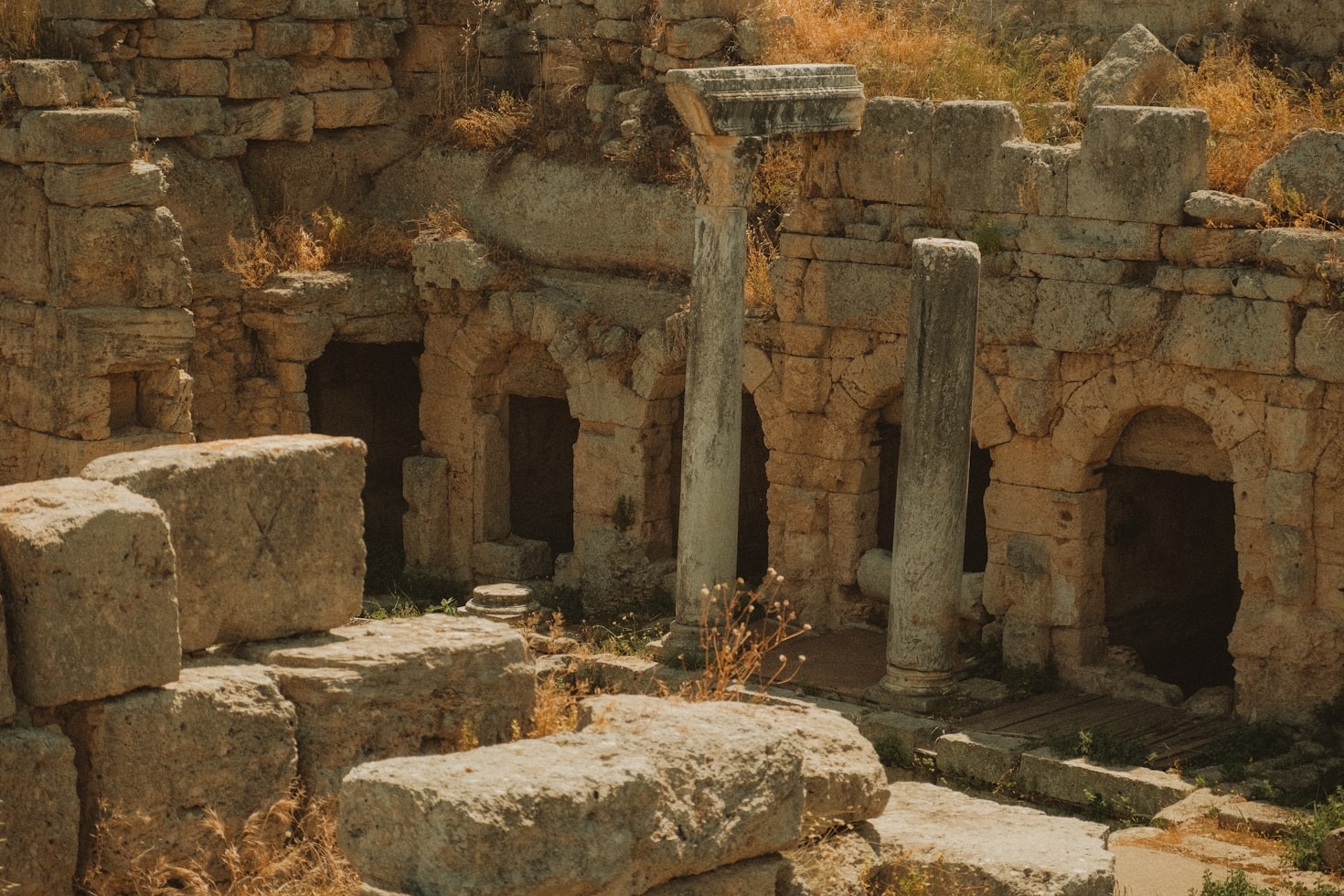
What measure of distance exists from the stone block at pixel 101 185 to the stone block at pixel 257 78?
196 cm

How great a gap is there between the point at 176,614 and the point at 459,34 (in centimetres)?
1176

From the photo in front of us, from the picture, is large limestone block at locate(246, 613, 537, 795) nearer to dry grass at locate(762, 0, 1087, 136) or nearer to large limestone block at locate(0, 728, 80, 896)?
large limestone block at locate(0, 728, 80, 896)

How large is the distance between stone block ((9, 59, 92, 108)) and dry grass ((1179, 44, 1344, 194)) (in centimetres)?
769

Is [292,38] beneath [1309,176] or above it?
above

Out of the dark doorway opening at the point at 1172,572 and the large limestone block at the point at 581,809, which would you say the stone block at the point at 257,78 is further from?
the large limestone block at the point at 581,809

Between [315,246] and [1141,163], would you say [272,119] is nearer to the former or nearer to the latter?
[315,246]

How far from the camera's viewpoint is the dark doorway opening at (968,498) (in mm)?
16094

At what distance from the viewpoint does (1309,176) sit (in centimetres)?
1263

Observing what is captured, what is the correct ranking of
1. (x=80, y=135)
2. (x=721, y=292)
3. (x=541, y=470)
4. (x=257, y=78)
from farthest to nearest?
(x=541, y=470) → (x=257, y=78) → (x=80, y=135) → (x=721, y=292)

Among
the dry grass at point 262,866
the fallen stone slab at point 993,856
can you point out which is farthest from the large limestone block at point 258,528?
the fallen stone slab at point 993,856

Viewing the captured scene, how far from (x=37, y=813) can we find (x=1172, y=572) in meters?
10.3

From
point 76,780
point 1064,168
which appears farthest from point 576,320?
point 76,780

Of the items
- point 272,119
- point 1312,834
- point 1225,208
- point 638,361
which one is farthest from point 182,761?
point 272,119

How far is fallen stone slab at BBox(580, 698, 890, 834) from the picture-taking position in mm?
7105
